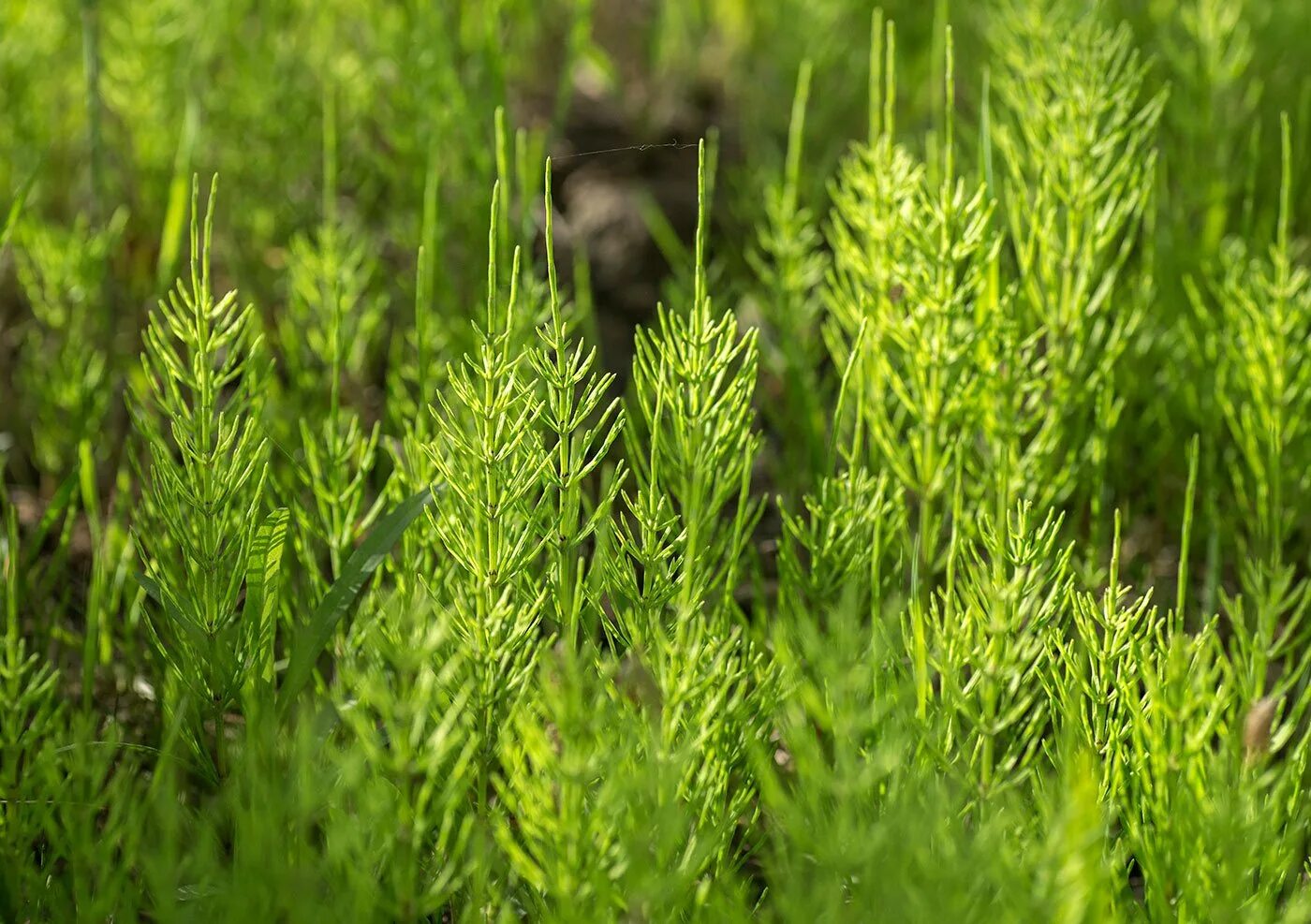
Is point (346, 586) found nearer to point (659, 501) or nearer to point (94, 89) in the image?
point (659, 501)

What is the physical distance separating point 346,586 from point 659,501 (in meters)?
0.34

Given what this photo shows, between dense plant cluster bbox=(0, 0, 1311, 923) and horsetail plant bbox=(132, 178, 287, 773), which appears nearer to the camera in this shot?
dense plant cluster bbox=(0, 0, 1311, 923)

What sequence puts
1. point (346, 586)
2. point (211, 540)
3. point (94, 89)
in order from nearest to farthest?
point (211, 540) < point (346, 586) < point (94, 89)

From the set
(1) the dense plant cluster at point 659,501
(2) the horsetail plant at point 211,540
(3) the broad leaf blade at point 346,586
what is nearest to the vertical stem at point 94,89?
(1) the dense plant cluster at point 659,501

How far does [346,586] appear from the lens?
1270mm

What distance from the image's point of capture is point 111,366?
192 centimetres

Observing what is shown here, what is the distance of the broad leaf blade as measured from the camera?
124 centimetres

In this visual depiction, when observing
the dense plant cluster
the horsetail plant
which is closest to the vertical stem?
the dense plant cluster

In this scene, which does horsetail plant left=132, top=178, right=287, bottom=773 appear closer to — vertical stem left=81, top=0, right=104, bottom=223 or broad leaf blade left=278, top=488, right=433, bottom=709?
broad leaf blade left=278, top=488, right=433, bottom=709

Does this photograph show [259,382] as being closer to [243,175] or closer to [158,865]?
[158,865]

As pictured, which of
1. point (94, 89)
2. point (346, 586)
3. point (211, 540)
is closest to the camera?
point (211, 540)

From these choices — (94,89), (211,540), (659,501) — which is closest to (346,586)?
(211,540)

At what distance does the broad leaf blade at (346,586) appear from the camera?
4.06 feet

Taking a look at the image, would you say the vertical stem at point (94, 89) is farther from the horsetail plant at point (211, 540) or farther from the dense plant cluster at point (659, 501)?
the horsetail plant at point (211, 540)
